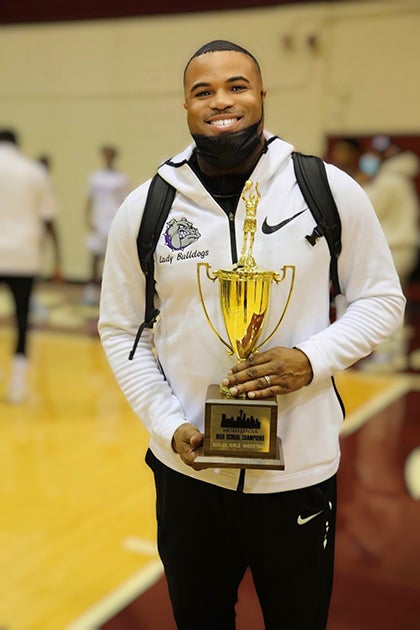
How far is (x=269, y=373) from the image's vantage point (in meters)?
1.53

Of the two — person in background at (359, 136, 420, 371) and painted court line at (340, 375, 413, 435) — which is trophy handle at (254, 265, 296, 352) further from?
person in background at (359, 136, 420, 371)

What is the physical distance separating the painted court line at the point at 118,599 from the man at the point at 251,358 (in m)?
1.05

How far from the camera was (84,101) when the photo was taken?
11.4 meters

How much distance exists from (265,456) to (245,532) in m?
0.22

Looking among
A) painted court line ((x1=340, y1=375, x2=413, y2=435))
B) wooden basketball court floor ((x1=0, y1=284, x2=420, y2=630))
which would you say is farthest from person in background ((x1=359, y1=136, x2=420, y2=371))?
wooden basketball court floor ((x1=0, y1=284, x2=420, y2=630))

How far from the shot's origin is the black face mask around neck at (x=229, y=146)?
5.13ft

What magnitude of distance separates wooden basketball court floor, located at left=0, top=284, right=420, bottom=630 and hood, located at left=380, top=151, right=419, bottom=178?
3.74 m

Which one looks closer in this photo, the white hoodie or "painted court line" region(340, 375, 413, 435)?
the white hoodie

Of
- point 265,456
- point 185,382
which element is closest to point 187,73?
point 185,382

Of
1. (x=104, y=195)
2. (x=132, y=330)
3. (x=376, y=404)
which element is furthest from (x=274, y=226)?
(x=104, y=195)

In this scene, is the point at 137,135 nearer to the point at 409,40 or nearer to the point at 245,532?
the point at 409,40

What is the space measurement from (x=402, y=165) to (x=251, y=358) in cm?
791

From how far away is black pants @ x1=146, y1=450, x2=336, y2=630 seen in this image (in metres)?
1.65

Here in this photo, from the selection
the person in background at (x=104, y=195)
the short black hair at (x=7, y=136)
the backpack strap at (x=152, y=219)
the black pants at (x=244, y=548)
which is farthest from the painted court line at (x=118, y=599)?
the person in background at (x=104, y=195)
